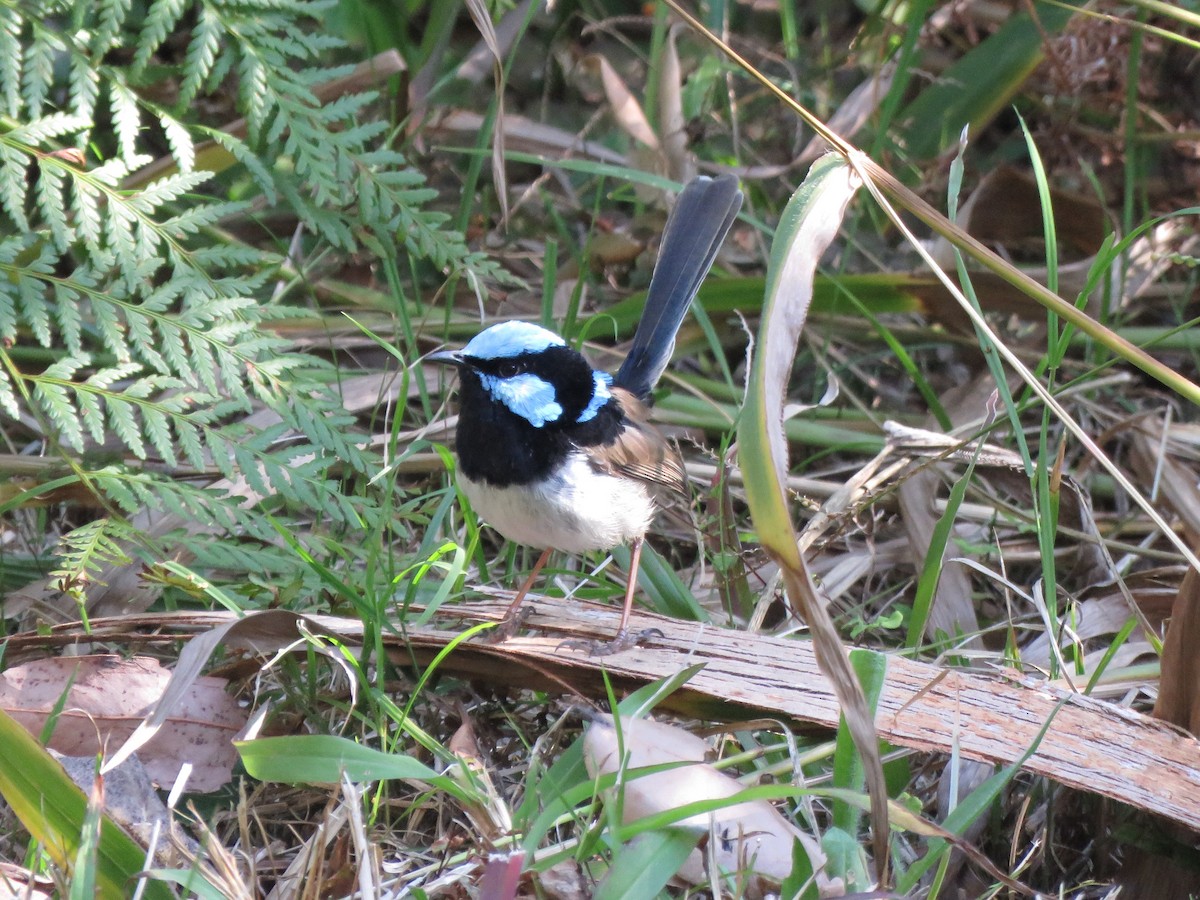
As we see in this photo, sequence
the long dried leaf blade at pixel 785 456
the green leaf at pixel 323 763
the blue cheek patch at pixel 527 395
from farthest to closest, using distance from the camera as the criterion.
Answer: the blue cheek patch at pixel 527 395 < the green leaf at pixel 323 763 < the long dried leaf blade at pixel 785 456

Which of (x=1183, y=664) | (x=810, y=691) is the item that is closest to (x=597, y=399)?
(x=810, y=691)

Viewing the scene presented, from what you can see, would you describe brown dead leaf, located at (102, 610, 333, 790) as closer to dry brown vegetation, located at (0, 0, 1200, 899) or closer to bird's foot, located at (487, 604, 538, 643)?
dry brown vegetation, located at (0, 0, 1200, 899)

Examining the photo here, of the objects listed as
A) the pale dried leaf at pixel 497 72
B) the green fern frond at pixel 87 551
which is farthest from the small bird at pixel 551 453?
the green fern frond at pixel 87 551

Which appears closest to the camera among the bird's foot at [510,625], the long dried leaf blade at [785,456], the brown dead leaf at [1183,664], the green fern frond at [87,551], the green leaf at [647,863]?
the long dried leaf blade at [785,456]

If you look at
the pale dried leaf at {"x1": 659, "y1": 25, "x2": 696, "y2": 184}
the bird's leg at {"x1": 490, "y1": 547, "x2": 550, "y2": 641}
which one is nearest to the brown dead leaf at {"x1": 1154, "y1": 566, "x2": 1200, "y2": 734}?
the bird's leg at {"x1": 490, "y1": 547, "x2": 550, "y2": 641}

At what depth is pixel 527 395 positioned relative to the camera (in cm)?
315

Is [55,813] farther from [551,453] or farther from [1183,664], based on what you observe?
[1183,664]

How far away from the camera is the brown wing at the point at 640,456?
3.26 m

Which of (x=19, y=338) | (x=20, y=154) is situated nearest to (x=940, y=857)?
(x=20, y=154)

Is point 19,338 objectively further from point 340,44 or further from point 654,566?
point 654,566

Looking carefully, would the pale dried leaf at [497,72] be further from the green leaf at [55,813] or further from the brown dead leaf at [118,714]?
the green leaf at [55,813]

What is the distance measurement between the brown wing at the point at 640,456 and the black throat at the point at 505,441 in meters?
0.05

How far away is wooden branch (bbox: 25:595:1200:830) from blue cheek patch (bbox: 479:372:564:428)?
512 millimetres

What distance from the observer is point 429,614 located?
9.14ft
